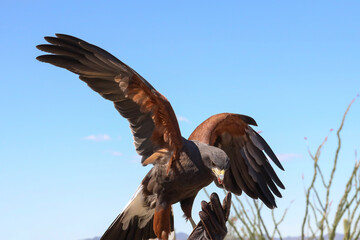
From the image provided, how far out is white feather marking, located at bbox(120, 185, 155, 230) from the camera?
13.6ft

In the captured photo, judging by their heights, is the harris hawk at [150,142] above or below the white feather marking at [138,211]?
above

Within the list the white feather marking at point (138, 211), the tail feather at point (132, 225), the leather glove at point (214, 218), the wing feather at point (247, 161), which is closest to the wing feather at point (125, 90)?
the white feather marking at point (138, 211)

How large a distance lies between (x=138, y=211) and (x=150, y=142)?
0.72 metres

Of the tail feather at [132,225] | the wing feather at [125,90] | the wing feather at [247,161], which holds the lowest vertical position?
the tail feather at [132,225]

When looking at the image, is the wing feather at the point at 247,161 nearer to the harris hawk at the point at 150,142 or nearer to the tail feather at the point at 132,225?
the harris hawk at the point at 150,142

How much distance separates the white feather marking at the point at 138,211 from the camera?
416cm

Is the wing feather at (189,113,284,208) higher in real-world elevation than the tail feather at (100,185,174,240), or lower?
higher

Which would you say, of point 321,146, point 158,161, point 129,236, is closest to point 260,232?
point 321,146

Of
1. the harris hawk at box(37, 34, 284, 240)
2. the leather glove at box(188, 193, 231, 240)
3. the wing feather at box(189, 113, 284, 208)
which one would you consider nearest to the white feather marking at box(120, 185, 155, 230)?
the harris hawk at box(37, 34, 284, 240)

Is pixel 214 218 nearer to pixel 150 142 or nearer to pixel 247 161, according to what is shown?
pixel 150 142

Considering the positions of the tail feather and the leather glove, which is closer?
the leather glove

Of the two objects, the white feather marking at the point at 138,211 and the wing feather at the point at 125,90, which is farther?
the white feather marking at the point at 138,211

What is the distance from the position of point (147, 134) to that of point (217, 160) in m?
0.70

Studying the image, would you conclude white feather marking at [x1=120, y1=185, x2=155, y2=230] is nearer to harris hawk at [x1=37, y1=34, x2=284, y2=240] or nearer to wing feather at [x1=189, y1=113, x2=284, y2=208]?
harris hawk at [x1=37, y1=34, x2=284, y2=240]
